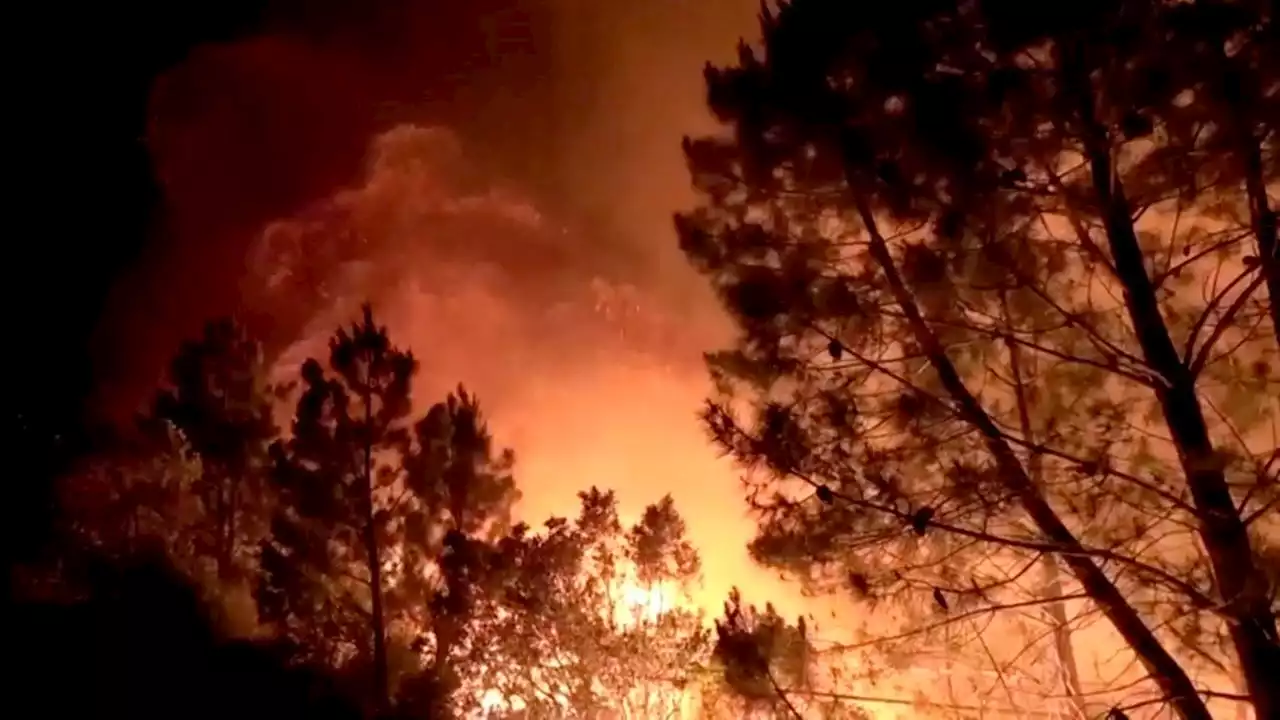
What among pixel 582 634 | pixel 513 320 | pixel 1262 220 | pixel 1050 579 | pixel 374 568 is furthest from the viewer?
pixel 513 320

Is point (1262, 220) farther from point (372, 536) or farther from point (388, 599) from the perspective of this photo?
point (388, 599)

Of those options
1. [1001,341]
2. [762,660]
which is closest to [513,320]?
[1001,341]

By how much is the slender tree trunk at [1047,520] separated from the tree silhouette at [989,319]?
0.02 metres

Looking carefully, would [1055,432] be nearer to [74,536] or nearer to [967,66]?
[967,66]

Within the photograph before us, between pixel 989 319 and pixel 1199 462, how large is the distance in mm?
1665

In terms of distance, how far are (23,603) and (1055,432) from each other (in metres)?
12.9

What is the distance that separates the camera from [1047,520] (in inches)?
243

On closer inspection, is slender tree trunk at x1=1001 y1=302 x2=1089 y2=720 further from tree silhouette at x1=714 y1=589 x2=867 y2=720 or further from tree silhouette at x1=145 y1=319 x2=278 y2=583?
tree silhouette at x1=145 y1=319 x2=278 y2=583

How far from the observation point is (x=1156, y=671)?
19.0ft

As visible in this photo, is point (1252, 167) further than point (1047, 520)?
No

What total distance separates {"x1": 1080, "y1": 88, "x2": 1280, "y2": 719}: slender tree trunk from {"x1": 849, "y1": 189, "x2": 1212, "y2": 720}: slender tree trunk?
0.36 meters

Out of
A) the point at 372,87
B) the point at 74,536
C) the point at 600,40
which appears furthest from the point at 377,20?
the point at 74,536

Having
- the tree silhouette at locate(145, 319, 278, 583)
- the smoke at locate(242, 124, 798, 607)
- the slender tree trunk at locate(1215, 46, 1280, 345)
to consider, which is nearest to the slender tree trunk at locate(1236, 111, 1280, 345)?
the slender tree trunk at locate(1215, 46, 1280, 345)

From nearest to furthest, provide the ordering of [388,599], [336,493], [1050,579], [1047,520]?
[1047,520] → [1050,579] → [336,493] → [388,599]
